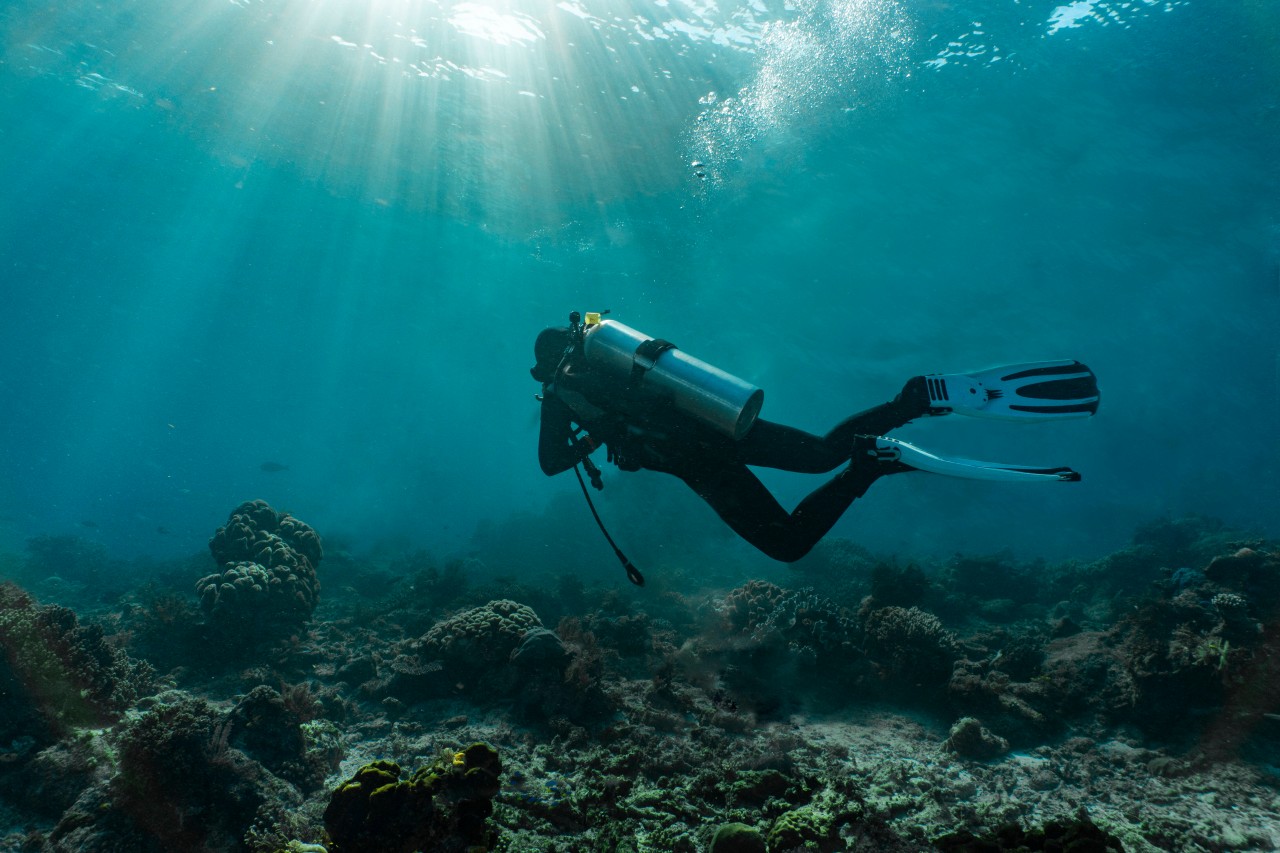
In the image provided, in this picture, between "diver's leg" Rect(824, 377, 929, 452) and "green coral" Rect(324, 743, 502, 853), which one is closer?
"green coral" Rect(324, 743, 502, 853)

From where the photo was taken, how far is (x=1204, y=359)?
4191 cm

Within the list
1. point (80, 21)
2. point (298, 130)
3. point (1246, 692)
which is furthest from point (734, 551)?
point (80, 21)

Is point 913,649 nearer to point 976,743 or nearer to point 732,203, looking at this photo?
point 976,743

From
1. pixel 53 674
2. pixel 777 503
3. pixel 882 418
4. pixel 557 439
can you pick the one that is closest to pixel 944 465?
pixel 882 418

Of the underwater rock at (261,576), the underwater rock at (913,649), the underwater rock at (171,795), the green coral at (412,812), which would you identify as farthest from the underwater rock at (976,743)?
the underwater rock at (261,576)

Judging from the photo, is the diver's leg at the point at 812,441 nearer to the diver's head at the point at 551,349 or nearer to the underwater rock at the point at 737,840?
the diver's head at the point at 551,349

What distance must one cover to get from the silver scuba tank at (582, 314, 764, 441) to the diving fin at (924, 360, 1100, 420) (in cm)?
180

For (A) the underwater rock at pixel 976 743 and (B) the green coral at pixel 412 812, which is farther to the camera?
(A) the underwater rock at pixel 976 743

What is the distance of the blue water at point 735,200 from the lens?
20.1 m

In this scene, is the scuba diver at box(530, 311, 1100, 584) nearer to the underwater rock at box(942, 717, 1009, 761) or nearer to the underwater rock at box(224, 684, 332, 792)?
the underwater rock at box(942, 717, 1009, 761)

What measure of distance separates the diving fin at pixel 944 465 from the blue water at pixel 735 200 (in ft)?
19.0

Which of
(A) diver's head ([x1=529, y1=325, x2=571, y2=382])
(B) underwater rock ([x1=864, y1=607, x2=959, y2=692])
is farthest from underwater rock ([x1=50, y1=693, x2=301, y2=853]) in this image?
(B) underwater rock ([x1=864, y1=607, x2=959, y2=692])

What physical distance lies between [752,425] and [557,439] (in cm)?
206

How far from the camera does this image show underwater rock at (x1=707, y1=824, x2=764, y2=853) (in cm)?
348
